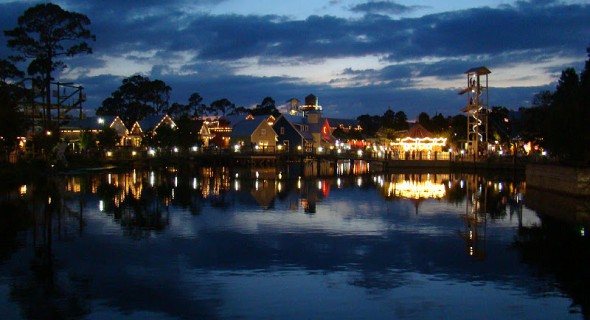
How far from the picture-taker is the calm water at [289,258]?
43.7 feet

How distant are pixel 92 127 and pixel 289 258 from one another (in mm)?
71792

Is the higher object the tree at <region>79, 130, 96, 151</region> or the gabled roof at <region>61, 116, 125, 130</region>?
the gabled roof at <region>61, 116, 125, 130</region>

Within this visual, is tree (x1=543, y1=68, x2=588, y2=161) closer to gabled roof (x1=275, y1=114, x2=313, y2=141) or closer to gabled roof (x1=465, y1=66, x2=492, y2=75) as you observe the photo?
gabled roof (x1=465, y1=66, x2=492, y2=75)

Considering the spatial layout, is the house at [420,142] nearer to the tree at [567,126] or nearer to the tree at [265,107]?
the tree at [567,126]

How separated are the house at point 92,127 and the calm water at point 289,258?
46011 mm

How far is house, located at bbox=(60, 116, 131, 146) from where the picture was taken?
78.9 meters

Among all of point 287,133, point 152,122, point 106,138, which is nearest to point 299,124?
point 287,133

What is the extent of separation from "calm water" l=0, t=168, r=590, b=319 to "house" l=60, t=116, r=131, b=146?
46.0 m

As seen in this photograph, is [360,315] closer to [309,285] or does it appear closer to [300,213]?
[309,285]

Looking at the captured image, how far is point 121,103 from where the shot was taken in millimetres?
119750

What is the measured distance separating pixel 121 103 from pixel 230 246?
105 m

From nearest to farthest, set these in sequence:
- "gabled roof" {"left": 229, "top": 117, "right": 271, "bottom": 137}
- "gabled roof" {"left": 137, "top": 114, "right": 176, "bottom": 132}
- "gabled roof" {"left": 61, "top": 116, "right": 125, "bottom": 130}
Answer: "gabled roof" {"left": 61, "top": 116, "right": 125, "bottom": 130} < "gabled roof" {"left": 229, "top": 117, "right": 271, "bottom": 137} < "gabled roof" {"left": 137, "top": 114, "right": 176, "bottom": 132}

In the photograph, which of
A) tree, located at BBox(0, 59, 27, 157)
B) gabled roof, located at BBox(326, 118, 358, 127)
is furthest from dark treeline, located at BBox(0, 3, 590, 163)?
gabled roof, located at BBox(326, 118, 358, 127)

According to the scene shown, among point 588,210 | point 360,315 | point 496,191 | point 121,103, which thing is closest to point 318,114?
point 121,103
